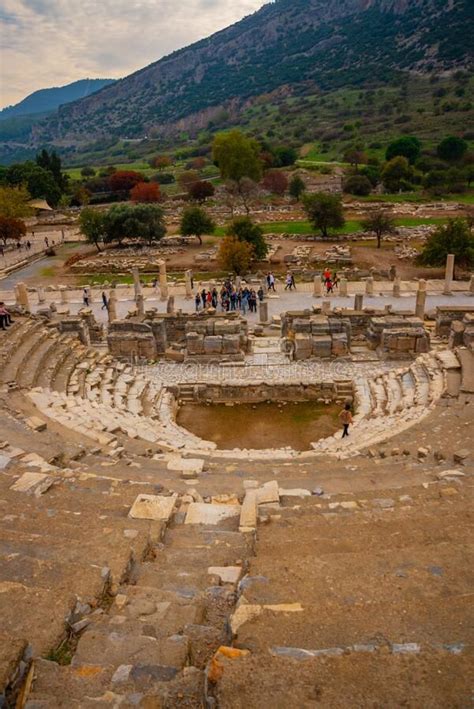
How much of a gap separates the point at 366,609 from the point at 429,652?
86 centimetres

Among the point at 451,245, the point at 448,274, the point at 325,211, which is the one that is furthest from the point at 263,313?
the point at 325,211

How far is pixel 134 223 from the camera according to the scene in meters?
49.5

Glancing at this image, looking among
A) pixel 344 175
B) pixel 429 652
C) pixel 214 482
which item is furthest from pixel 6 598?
pixel 344 175

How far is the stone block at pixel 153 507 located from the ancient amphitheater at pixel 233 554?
0.09 feet

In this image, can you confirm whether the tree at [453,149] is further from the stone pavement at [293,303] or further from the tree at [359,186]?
the stone pavement at [293,303]

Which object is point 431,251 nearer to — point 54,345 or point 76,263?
point 54,345

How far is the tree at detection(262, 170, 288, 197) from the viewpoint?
248 ft

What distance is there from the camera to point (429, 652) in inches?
166

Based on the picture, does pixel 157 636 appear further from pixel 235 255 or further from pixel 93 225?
pixel 93 225

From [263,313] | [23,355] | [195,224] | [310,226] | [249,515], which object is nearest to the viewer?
[249,515]

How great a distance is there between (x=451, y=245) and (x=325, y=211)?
1577cm

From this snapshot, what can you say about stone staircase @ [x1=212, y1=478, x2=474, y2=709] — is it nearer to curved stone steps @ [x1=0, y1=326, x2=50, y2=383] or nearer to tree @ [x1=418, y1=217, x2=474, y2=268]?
curved stone steps @ [x1=0, y1=326, x2=50, y2=383]

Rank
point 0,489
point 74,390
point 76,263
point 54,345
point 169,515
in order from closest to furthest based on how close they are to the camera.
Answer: point 169,515 → point 0,489 → point 74,390 → point 54,345 → point 76,263

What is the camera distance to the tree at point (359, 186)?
70000 mm
